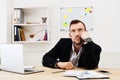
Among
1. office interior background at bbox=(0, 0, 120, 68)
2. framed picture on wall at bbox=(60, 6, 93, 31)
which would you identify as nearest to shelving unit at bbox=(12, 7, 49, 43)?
office interior background at bbox=(0, 0, 120, 68)

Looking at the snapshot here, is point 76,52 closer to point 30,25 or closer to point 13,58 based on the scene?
point 13,58

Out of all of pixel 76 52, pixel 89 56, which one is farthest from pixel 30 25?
pixel 89 56

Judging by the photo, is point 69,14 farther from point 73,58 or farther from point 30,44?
point 73,58

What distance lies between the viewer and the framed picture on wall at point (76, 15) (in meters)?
3.99

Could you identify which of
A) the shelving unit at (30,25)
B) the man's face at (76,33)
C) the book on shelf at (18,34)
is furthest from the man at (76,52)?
the book on shelf at (18,34)

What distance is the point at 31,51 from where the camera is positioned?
4.17 metres

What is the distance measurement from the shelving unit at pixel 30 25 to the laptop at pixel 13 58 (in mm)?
1986

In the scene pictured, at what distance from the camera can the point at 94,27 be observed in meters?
4.00

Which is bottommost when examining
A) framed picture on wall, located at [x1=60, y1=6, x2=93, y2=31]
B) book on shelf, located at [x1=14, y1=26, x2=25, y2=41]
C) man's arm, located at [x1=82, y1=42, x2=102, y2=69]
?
man's arm, located at [x1=82, y1=42, x2=102, y2=69]

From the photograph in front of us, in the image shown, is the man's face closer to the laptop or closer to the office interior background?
the laptop

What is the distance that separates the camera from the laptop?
184 cm

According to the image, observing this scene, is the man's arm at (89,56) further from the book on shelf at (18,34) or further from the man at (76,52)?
the book on shelf at (18,34)

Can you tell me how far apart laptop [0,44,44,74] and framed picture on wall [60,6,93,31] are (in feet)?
6.92

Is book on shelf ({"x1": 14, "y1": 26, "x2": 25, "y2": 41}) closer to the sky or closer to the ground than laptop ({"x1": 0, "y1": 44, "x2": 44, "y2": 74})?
closer to the sky
